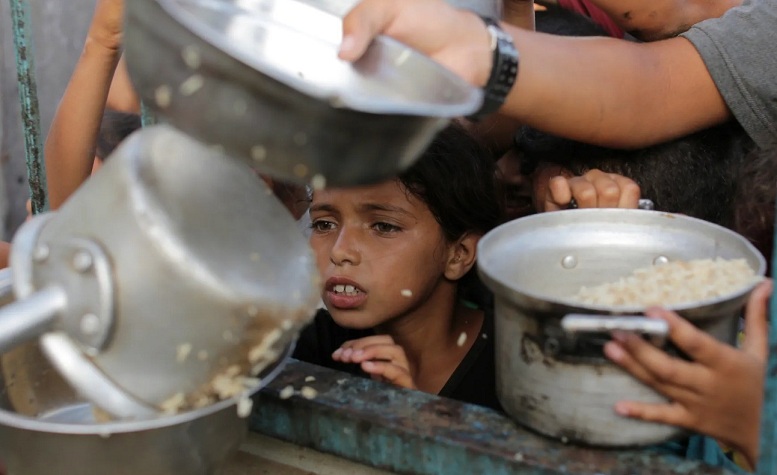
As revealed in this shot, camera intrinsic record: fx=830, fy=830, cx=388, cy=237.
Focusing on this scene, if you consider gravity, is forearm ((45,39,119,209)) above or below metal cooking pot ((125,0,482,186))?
below

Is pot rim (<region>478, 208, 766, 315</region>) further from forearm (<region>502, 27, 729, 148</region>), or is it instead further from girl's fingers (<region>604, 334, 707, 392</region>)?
forearm (<region>502, 27, 729, 148</region>)

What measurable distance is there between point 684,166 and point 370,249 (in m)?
0.85

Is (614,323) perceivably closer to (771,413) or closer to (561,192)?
(771,413)

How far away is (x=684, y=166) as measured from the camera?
2.13 m

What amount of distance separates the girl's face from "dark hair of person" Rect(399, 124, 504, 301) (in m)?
0.04

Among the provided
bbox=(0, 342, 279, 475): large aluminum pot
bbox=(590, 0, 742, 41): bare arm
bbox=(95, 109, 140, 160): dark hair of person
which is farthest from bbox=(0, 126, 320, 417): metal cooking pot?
bbox=(95, 109, 140, 160): dark hair of person

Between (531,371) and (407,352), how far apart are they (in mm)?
1172

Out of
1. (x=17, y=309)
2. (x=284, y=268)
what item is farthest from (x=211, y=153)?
(x=17, y=309)

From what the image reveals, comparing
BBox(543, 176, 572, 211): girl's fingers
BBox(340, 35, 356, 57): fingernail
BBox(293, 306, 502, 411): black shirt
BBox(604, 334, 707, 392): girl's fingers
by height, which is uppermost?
BBox(340, 35, 356, 57): fingernail

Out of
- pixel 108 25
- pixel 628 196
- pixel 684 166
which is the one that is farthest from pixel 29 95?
pixel 684 166

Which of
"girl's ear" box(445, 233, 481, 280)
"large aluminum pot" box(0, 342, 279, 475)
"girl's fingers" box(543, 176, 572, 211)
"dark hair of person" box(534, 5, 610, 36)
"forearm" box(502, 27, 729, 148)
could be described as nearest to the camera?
"large aluminum pot" box(0, 342, 279, 475)

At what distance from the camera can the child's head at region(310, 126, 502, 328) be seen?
7.37ft

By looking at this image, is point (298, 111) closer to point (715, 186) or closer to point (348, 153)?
point (348, 153)

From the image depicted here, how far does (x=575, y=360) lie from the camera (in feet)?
4.25
